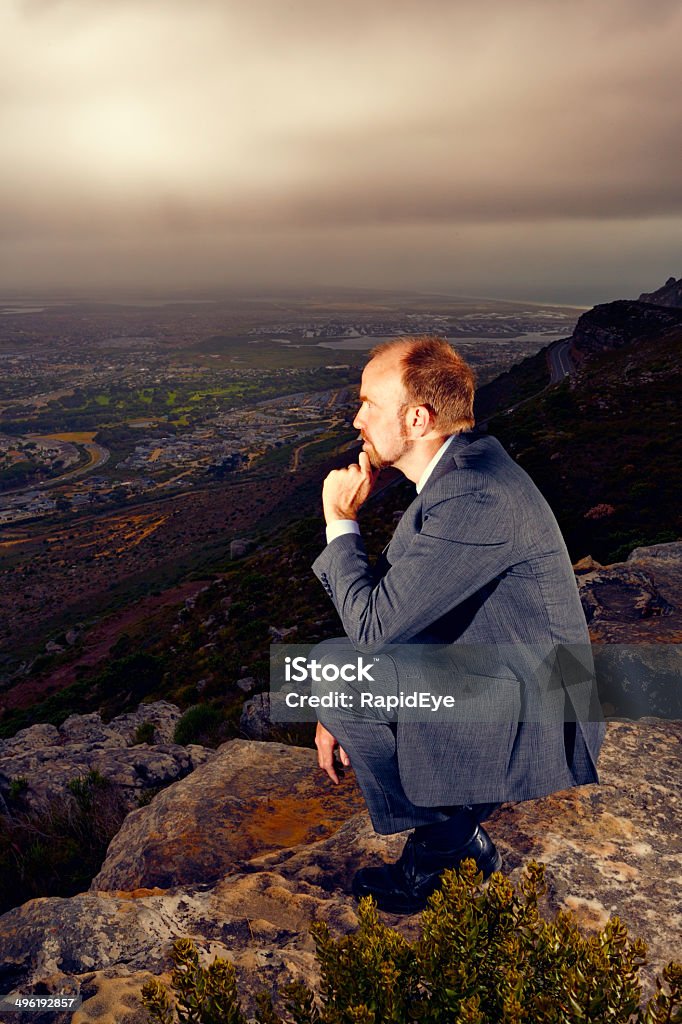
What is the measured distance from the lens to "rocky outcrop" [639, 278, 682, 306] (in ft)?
300

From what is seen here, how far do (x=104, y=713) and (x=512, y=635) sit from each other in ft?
65.1

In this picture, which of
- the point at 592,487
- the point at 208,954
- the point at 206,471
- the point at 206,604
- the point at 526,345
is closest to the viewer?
the point at 208,954

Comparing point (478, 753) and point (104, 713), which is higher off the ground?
point (478, 753)

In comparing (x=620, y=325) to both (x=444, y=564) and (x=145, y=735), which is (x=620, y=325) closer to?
(x=145, y=735)

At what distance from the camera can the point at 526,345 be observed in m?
159

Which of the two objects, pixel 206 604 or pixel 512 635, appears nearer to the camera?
pixel 512 635

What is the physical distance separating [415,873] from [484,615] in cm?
138

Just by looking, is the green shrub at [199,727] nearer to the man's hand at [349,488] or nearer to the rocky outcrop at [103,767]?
the rocky outcrop at [103,767]

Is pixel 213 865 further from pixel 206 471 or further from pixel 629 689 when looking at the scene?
pixel 206 471

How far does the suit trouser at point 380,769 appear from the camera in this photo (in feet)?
8.61

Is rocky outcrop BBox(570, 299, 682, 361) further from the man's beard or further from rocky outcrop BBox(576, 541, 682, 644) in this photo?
the man's beard


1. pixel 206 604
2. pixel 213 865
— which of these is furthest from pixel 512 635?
pixel 206 604

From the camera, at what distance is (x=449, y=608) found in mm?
2379

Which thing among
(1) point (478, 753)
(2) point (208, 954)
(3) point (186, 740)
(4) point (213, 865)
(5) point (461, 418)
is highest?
(5) point (461, 418)
